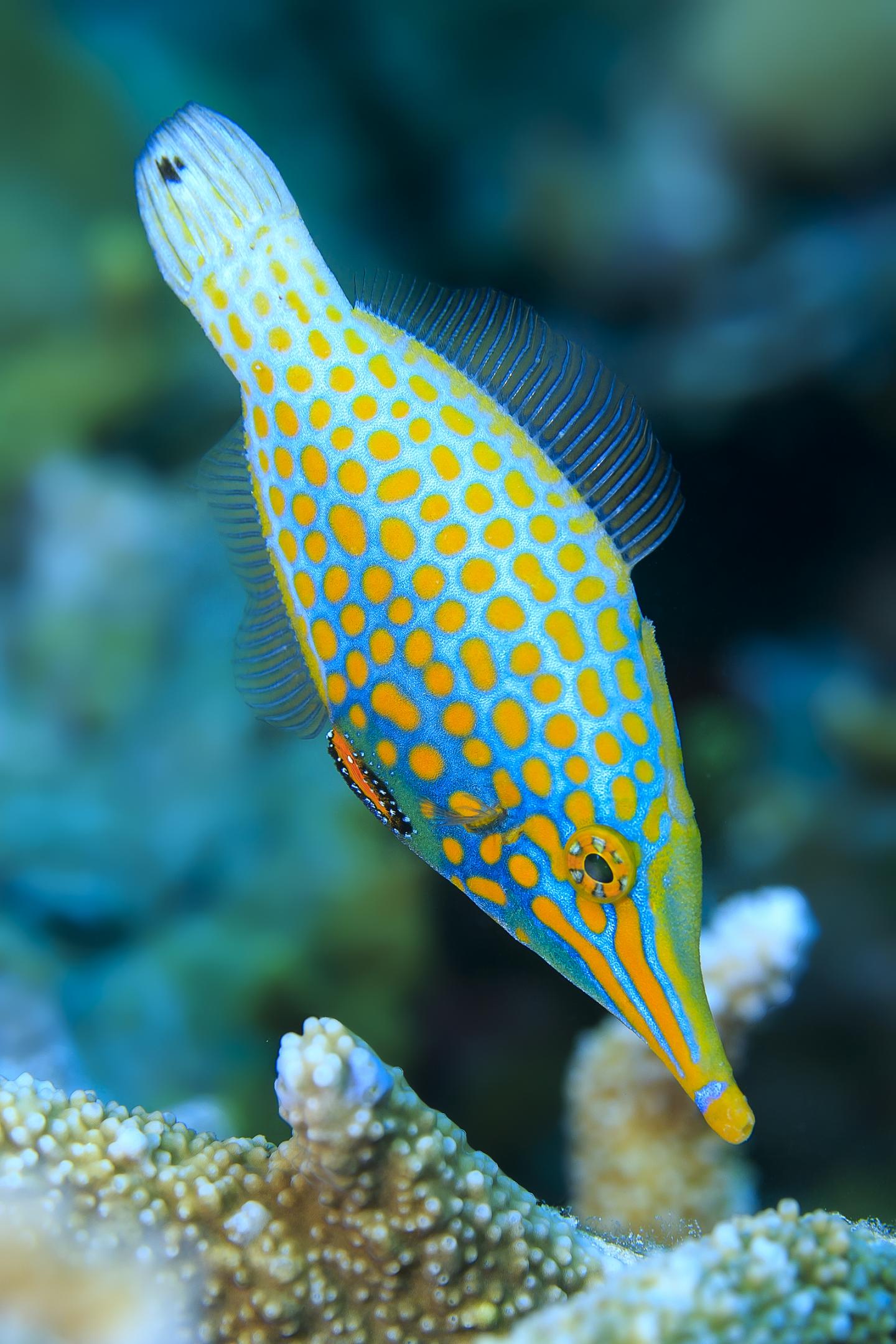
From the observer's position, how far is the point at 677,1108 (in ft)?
8.72

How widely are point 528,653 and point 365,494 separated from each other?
35cm

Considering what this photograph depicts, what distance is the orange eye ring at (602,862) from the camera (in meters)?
1.39

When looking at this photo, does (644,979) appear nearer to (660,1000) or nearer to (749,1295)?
(660,1000)

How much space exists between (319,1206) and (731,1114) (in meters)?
0.62

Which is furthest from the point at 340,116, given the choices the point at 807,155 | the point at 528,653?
the point at 528,653

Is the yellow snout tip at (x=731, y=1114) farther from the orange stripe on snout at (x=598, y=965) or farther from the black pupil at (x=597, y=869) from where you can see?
the black pupil at (x=597, y=869)

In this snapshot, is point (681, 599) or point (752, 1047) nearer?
point (752, 1047)

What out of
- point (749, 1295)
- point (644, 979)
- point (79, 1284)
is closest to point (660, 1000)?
point (644, 979)

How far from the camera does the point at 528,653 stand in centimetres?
141

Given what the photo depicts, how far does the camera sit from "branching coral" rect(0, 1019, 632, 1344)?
139 cm

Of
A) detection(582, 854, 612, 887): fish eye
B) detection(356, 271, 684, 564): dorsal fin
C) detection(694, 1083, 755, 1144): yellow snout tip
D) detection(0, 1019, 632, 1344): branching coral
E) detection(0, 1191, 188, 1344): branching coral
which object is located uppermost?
detection(356, 271, 684, 564): dorsal fin

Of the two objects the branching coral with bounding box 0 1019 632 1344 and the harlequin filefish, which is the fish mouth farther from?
the branching coral with bounding box 0 1019 632 1344

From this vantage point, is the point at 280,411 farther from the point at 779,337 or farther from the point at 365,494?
the point at 779,337

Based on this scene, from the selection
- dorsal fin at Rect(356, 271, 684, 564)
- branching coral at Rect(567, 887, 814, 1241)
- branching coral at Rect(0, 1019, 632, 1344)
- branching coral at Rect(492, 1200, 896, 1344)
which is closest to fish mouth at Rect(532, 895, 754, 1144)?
branching coral at Rect(492, 1200, 896, 1344)
